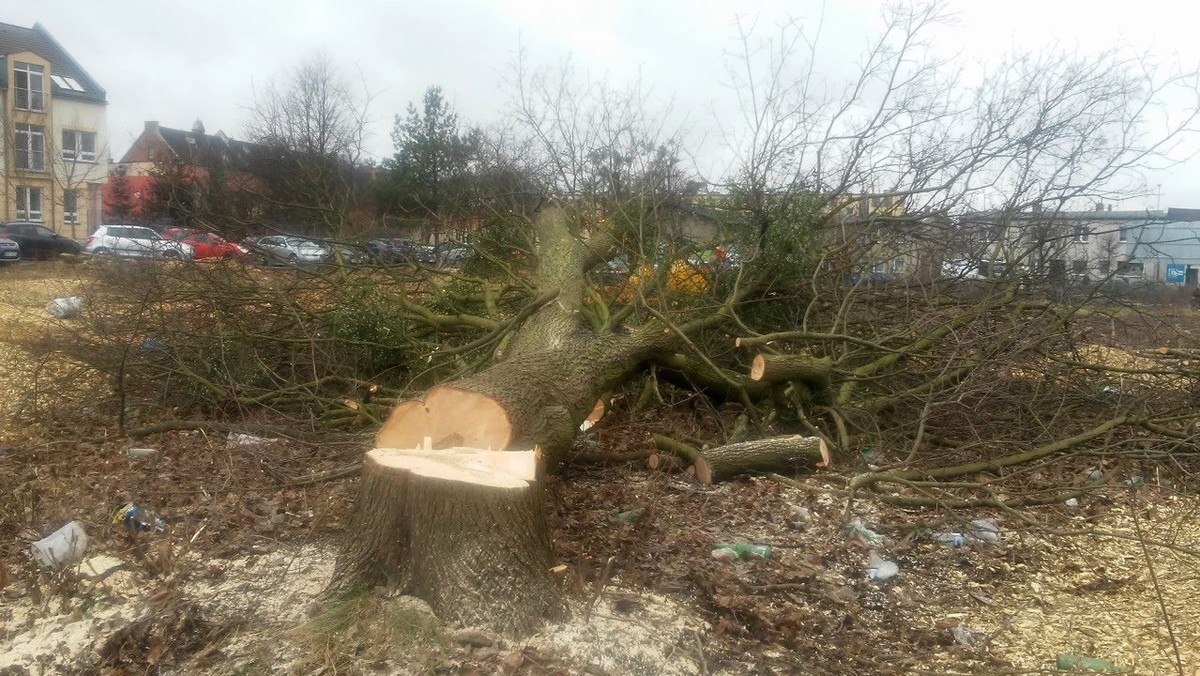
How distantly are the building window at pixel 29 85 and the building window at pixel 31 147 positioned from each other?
1218 millimetres

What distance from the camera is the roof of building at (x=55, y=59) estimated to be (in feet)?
87.3

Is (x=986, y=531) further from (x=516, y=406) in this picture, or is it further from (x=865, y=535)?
(x=516, y=406)

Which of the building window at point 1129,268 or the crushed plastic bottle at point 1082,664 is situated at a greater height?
the building window at point 1129,268

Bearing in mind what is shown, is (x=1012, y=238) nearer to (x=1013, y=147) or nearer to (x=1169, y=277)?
(x=1013, y=147)

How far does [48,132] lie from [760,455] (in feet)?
74.2

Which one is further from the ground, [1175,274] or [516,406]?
[1175,274]

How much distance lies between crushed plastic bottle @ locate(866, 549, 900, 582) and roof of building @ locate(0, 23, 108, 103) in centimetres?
2961

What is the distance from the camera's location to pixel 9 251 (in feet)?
61.6

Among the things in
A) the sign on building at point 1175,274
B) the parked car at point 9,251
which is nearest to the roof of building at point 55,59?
the parked car at point 9,251

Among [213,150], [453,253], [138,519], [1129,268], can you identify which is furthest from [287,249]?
[213,150]

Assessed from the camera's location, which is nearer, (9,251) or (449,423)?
(449,423)

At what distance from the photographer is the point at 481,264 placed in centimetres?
805

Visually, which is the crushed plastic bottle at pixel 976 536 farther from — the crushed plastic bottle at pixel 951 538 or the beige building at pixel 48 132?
the beige building at pixel 48 132

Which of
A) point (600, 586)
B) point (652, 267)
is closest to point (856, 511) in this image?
point (600, 586)
